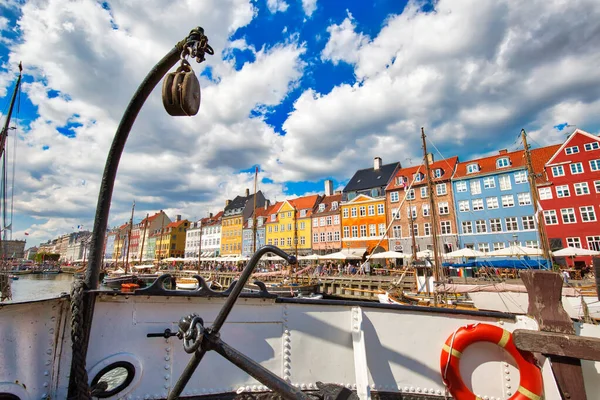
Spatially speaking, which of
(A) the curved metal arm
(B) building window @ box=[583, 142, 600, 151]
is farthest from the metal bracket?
(B) building window @ box=[583, 142, 600, 151]

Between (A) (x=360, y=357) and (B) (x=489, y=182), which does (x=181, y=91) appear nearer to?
(A) (x=360, y=357)

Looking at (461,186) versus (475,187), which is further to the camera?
(461,186)

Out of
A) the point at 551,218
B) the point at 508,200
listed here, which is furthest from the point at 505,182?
the point at 551,218

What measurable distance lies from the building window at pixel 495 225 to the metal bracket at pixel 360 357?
35.3 metres

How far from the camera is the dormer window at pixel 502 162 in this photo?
108ft

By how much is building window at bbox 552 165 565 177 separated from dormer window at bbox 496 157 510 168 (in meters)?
3.98

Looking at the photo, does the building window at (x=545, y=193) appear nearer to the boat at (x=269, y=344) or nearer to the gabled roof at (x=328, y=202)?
the gabled roof at (x=328, y=202)

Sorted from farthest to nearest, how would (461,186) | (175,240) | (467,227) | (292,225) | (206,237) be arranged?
(175,240), (206,237), (292,225), (461,186), (467,227)

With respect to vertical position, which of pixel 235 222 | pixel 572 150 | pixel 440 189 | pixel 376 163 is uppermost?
pixel 376 163

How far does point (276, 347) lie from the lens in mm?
2973

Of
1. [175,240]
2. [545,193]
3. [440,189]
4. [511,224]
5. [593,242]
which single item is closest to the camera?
[593,242]

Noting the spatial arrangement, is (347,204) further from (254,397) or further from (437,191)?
(254,397)

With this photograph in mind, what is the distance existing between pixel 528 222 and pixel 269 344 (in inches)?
1419

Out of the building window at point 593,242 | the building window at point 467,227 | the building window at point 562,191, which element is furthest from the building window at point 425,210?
the building window at point 593,242
